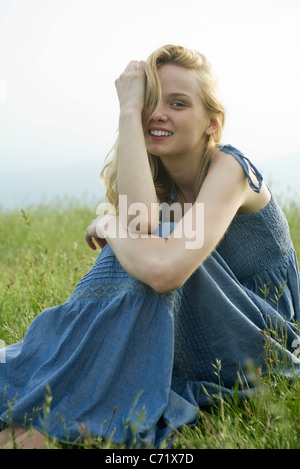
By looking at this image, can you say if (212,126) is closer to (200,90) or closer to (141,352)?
(200,90)

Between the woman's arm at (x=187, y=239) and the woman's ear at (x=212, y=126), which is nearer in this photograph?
the woman's arm at (x=187, y=239)

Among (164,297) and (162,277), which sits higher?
(162,277)

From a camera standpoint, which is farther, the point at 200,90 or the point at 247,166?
the point at 200,90

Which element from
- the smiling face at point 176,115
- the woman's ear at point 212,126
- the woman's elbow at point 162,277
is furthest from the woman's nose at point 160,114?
the woman's elbow at point 162,277

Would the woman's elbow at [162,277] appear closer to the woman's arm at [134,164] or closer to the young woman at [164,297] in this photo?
the young woman at [164,297]

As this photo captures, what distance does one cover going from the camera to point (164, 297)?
78.5 inches

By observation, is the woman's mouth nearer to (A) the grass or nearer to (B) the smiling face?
(B) the smiling face

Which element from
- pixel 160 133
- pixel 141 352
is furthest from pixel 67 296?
pixel 141 352

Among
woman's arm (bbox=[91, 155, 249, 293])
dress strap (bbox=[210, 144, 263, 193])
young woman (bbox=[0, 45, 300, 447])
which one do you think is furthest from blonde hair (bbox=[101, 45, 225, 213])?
woman's arm (bbox=[91, 155, 249, 293])

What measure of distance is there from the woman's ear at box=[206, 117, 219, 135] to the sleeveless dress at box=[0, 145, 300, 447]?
19 cm

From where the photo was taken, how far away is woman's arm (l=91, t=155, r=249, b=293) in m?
1.92

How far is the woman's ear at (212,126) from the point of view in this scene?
8.25 feet

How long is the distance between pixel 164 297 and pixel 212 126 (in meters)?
0.89

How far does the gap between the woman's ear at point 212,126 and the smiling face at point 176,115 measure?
5 cm
